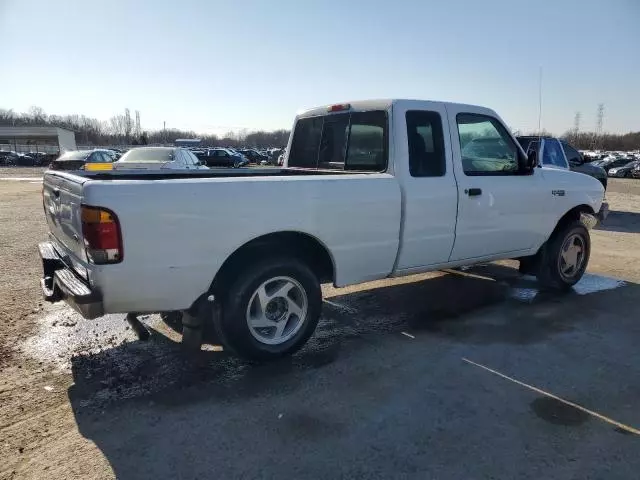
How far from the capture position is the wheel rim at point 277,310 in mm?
3848

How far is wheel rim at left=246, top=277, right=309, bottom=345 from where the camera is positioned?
151 inches

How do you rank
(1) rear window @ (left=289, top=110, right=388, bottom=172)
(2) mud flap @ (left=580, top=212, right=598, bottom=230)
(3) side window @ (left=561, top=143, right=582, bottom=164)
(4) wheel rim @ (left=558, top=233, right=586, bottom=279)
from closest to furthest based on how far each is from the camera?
(1) rear window @ (left=289, top=110, right=388, bottom=172) < (4) wheel rim @ (left=558, top=233, right=586, bottom=279) < (2) mud flap @ (left=580, top=212, right=598, bottom=230) < (3) side window @ (left=561, top=143, right=582, bottom=164)

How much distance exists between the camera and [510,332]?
4715 mm

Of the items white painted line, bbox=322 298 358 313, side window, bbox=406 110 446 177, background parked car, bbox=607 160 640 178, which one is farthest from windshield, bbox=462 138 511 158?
background parked car, bbox=607 160 640 178

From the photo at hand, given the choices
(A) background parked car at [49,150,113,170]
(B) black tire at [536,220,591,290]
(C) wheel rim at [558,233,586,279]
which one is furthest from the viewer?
(A) background parked car at [49,150,113,170]

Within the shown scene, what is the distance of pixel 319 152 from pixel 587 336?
328 cm

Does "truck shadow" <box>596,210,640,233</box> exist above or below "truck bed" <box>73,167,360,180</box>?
below

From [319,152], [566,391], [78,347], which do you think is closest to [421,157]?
[319,152]

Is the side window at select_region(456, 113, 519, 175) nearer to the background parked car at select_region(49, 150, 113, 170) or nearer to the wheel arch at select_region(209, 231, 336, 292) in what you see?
the wheel arch at select_region(209, 231, 336, 292)

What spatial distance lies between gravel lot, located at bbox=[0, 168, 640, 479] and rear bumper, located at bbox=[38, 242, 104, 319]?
2.04 feet

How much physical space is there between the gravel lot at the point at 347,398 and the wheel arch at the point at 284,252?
698 mm

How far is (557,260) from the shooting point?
5965 millimetres

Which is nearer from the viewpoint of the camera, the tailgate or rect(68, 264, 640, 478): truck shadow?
rect(68, 264, 640, 478): truck shadow

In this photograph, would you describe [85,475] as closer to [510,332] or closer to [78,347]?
[78,347]
